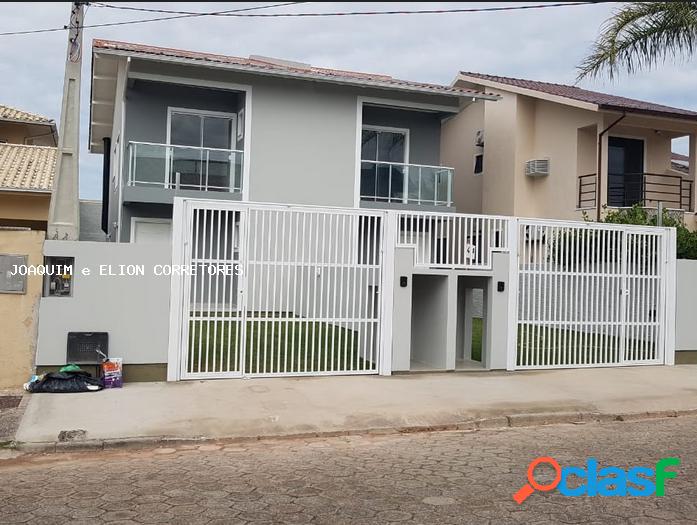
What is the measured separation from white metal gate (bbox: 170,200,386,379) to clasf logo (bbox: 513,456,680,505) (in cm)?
450

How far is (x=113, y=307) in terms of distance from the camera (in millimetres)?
9219

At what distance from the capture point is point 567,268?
11.4 meters

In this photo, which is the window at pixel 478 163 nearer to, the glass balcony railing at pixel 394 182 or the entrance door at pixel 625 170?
the entrance door at pixel 625 170

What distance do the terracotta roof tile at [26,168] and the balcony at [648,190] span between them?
14.9m

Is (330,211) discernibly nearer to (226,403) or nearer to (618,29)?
(226,403)

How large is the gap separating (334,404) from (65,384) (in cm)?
332

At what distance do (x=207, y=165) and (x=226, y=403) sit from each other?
34.3ft

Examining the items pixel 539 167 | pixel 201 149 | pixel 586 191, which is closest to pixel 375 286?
pixel 201 149

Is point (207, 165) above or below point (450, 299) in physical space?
above

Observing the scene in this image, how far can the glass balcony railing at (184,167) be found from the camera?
17266mm

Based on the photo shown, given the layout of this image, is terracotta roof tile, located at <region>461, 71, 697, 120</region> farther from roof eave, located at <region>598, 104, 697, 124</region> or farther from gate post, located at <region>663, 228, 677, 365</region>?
gate post, located at <region>663, 228, 677, 365</region>

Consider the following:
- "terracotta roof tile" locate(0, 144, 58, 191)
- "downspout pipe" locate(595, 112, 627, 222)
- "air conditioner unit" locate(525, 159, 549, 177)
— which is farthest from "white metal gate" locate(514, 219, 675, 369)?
"terracotta roof tile" locate(0, 144, 58, 191)

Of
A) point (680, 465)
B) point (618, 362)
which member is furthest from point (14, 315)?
point (618, 362)

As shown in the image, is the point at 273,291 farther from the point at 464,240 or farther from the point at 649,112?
the point at 649,112
